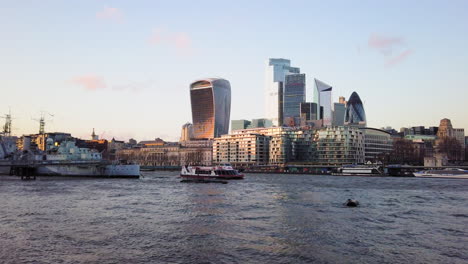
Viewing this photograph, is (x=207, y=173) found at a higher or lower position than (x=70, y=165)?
lower

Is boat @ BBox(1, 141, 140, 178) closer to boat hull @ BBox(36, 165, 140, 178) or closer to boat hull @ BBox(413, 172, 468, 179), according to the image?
boat hull @ BBox(36, 165, 140, 178)

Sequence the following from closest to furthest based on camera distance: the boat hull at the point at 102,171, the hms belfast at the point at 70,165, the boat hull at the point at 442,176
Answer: the hms belfast at the point at 70,165, the boat hull at the point at 102,171, the boat hull at the point at 442,176

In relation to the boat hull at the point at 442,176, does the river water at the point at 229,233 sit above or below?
above

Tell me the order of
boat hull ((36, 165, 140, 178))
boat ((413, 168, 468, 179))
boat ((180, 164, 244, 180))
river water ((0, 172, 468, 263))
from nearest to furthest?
river water ((0, 172, 468, 263)) → boat ((180, 164, 244, 180)) → boat hull ((36, 165, 140, 178)) → boat ((413, 168, 468, 179))

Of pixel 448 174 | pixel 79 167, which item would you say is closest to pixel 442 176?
pixel 448 174

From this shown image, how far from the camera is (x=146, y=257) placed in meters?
31.0

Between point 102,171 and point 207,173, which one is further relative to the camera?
point 102,171

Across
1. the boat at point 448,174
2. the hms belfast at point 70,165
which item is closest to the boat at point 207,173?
the hms belfast at point 70,165

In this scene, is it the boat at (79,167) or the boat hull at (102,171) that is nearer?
the boat at (79,167)

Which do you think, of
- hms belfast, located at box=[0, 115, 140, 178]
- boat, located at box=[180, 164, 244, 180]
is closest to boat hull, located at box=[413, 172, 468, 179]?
boat, located at box=[180, 164, 244, 180]

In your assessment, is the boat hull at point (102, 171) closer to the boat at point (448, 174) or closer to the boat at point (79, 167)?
the boat at point (79, 167)

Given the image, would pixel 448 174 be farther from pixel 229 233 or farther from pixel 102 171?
pixel 229 233

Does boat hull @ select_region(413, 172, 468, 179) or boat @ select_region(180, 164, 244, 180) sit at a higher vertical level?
boat @ select_region(180, 164, 244, 180)

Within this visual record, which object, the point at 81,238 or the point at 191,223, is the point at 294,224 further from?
the point at 81,238
